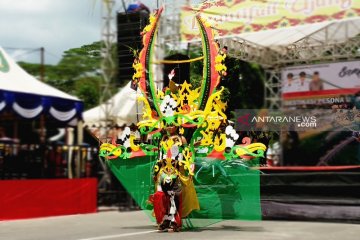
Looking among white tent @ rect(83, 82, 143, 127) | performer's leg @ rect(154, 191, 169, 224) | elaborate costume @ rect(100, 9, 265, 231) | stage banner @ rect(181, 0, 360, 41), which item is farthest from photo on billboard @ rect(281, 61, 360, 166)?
performer's leg @ rect(154, 191, 169, 224)

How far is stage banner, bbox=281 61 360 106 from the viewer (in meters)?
20.9

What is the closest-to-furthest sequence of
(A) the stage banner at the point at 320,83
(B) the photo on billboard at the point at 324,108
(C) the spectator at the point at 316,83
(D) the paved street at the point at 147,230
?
1. (D) the paved street at the point at 147,230
2. (B) the photo on billboard at the point at 324,108
3. (A) the stage banner at the point at 320,83
4. (C) the spectator at the point at 316,83

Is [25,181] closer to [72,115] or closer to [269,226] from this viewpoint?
[72,115]

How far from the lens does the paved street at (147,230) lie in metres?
9.43

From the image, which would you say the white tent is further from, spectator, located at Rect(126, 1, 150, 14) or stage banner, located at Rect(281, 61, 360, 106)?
stage banner, located at Rect(281, 61, 360, 106)

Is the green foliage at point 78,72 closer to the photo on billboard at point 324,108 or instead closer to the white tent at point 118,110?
the white tent at point 118,110

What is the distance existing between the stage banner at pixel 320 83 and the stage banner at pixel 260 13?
258 inches

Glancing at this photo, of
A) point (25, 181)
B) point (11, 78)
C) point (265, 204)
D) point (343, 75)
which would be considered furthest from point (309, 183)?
point (343, 75)

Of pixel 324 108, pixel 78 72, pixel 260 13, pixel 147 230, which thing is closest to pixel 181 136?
pixel 147 230

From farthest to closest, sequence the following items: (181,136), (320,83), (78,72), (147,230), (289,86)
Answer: (289,86) < (320,83) < (78,72) < (147,230) < (181,136)

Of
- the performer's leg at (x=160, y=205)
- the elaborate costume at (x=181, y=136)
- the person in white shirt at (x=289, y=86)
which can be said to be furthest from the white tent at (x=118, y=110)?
the person in white shirt at (x=289, y=86)

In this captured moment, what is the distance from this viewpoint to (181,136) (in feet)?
33.2

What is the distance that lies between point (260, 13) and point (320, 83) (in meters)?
7.65

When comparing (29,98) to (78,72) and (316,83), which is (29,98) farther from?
(316,83)
